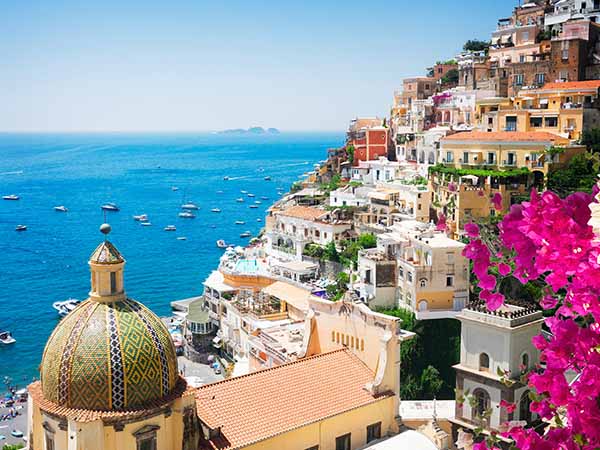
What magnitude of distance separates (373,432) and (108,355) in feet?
21.7

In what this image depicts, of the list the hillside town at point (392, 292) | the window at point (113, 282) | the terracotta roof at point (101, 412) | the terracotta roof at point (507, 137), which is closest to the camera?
the terracotta roof at point (101, 412)

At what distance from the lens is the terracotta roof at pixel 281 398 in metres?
13.2

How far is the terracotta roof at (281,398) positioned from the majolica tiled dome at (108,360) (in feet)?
5.34

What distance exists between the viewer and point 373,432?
50.1 ft

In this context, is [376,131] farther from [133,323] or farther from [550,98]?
[133,323]

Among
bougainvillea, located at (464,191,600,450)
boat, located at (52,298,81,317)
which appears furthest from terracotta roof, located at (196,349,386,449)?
boat, located at (52,298,81,317)

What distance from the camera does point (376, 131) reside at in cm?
6438

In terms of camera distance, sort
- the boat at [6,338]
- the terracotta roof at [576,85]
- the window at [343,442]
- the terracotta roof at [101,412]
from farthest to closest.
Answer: the boat at [6,338]
the terracotta roof at [576,85]
the window at [343,442]
the terracotta roof at [101,412]

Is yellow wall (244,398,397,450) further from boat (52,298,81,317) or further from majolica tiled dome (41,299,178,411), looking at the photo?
boat (52,298,81,317)

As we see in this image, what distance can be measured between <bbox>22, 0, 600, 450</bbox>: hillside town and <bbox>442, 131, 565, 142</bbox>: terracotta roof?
164 mm

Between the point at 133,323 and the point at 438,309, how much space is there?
23203mm

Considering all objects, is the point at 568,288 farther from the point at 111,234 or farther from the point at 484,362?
the point at 111,234

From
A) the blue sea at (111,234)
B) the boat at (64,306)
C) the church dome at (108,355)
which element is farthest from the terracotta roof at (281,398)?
the boat at (64,306)

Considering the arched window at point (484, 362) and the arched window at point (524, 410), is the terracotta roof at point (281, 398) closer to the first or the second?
the arched window at point (524, 410)
